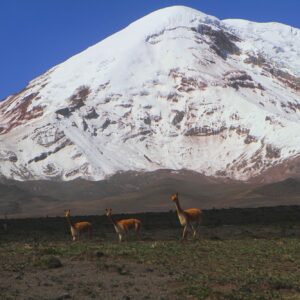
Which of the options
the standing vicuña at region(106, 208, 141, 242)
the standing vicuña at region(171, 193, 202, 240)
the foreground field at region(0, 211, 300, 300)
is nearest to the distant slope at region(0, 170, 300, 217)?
the standing vicuña at region(171, 193, 202, 240)

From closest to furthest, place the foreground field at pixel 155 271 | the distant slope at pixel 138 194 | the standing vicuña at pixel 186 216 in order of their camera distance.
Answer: the foreground field at pixel 155 271
the standing vicuña at pixel 186 216
the distant slope at pixel 138 194

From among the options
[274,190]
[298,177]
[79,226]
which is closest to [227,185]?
[298,177]

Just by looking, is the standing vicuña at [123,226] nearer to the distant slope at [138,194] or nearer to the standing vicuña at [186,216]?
the standing vicuña at [186,216]

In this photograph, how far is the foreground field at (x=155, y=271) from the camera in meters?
15.7

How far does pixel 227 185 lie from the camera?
182 m

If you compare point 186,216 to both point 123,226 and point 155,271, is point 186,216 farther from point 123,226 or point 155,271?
point 155,271

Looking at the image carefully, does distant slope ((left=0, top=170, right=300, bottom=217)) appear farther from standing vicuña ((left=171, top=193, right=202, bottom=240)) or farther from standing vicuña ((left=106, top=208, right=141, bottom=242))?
standing vicuña ((left=106, top=208, right=141, bottom=242))

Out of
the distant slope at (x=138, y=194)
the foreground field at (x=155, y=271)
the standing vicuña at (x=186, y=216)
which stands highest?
the distant slope at (x=138, y=194)

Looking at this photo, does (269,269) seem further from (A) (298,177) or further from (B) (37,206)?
(A) (298,177)

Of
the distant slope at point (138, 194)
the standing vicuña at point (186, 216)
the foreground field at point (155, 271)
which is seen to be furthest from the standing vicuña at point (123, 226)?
the distant slope at point (138, 194)

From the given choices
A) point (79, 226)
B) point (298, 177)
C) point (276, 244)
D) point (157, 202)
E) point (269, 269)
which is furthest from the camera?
point (298, 177)

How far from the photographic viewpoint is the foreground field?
15664 millimetres

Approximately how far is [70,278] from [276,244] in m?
9.40

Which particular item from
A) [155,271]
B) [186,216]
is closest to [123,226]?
[186,216]
